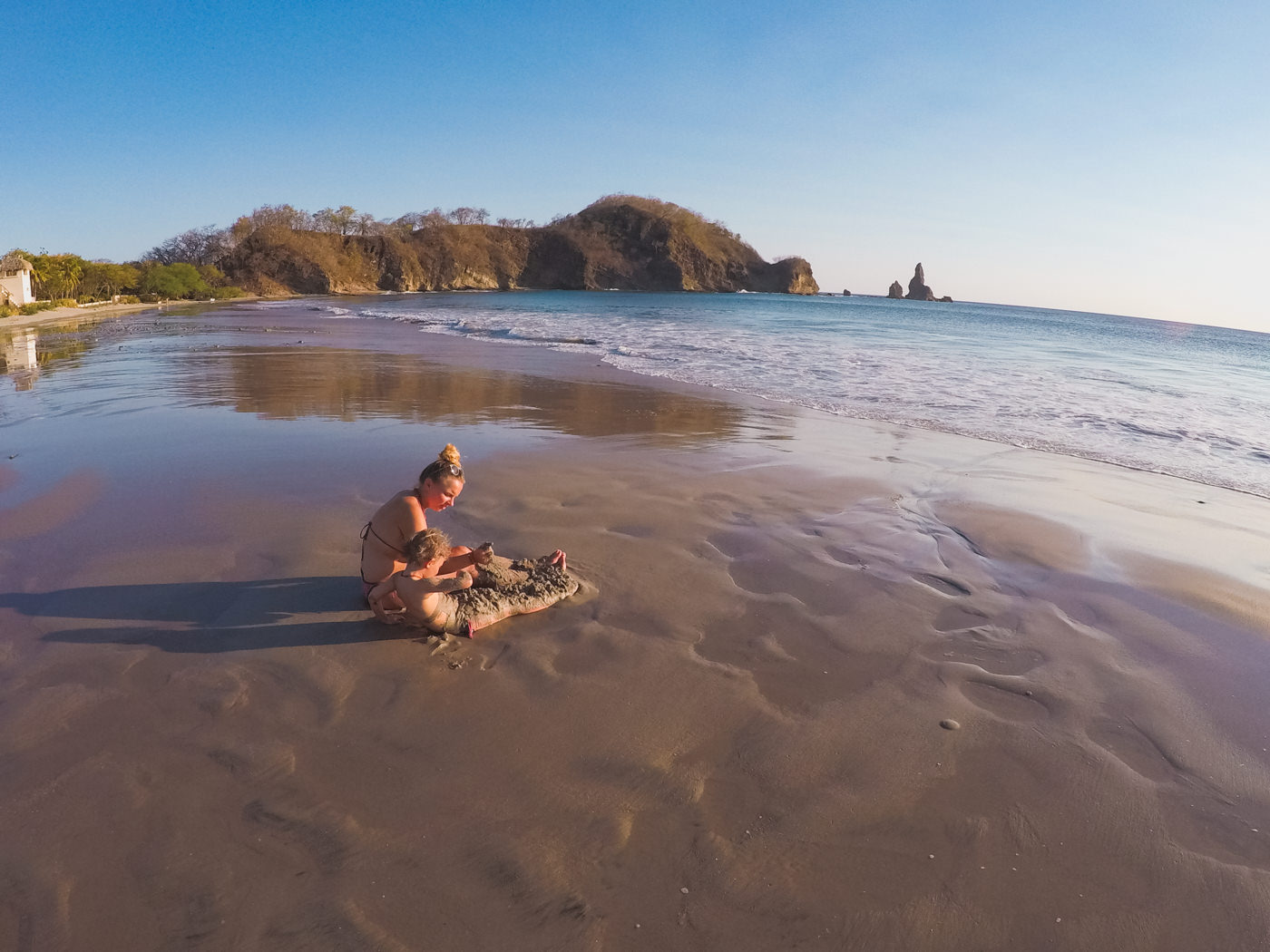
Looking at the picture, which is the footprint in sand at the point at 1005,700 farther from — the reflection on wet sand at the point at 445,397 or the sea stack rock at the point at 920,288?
the sea stack rock at the point at 920,288

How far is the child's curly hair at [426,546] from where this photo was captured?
375 cm

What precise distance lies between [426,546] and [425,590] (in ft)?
0.78

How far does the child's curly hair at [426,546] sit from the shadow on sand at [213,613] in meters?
0.47

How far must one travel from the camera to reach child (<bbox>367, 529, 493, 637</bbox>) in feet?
12.3

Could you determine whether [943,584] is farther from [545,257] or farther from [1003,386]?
[545,257]

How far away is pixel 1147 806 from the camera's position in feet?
8.85

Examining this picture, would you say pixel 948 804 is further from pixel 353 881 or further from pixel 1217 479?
pixel 1217 479

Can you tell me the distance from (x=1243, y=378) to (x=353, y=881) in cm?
2798

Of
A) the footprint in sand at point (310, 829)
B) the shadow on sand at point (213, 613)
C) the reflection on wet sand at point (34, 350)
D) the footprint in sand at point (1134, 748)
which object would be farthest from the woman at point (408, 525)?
the reflection on wet sand at point (34, 350)

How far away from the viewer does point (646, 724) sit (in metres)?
3.10

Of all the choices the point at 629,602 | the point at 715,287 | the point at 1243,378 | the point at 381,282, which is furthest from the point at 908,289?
the point at 629,602

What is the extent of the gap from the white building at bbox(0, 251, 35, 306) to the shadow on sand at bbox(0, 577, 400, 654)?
37.7 metres

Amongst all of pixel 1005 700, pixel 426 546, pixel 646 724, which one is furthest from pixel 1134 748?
pixel 426 546

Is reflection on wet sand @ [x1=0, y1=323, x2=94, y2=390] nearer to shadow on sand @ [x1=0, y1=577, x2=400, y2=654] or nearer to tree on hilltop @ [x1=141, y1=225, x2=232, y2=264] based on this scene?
shadow on sand @ [x1=0, y1=577, x2=400, y2=654]
